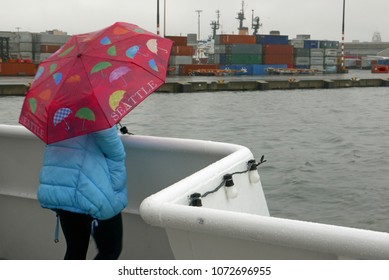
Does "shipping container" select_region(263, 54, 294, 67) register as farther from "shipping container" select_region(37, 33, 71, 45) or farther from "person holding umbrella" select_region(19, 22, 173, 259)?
"person holding umbrella" select_region(19, 22, 173, 259)

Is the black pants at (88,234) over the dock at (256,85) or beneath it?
over

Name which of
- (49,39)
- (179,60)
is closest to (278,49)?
(179,60)

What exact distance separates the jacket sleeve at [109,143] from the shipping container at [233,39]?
62515 millimetres

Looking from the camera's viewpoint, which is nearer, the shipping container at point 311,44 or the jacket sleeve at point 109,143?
the jacket sleeve at point 109,143

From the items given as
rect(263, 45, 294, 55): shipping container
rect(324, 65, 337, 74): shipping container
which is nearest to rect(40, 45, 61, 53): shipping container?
rect(263, 45, 294, 55): shipping container

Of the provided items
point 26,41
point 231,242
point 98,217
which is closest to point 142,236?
point 98,217

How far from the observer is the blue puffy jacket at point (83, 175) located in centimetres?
253

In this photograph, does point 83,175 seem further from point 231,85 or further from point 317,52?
point 317,52

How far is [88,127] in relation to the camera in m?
2.48

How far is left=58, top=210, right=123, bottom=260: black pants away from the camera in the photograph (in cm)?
268

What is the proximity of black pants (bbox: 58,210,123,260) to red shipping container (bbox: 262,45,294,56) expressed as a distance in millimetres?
64264

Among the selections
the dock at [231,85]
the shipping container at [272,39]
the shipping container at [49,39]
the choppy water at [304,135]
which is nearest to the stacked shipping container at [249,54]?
the shipping container at [272,39]

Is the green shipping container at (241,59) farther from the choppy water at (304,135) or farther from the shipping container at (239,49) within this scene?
the choppy water at (304,135)

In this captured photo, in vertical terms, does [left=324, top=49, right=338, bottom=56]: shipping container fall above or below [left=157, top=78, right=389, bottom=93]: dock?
above
